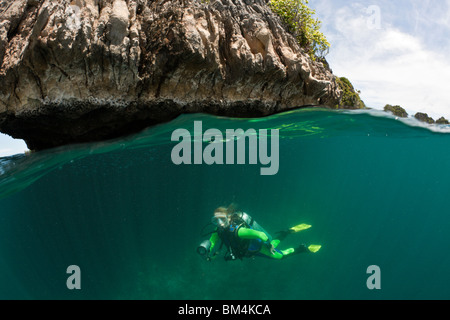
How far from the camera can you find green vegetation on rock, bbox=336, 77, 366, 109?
11.6 metres

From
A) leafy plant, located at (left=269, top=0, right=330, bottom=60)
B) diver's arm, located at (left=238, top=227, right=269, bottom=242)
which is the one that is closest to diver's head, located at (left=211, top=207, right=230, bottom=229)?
diver's arm, located at (left=238, top=227, right=269, bottom=242)

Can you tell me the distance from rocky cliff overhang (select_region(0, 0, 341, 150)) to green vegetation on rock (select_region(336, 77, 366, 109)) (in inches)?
157

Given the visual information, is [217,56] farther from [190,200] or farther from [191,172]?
[190,200]

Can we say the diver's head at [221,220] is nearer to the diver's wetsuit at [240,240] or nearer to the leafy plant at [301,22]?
the diver's wetsuit at [240,240]

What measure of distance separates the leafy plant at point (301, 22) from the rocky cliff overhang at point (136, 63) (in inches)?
40.2

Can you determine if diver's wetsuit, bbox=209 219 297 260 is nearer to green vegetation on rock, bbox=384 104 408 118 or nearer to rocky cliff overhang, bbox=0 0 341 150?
rocky cliff overhang, bbox=0 0 341 150

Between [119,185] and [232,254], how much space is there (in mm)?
17348

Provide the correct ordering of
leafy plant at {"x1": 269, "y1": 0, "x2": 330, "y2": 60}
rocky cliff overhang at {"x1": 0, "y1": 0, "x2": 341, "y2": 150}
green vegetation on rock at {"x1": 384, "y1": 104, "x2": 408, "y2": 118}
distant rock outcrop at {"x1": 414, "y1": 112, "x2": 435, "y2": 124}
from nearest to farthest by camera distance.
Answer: rocky cliff overhang at {"x1": 0, "y1": 0, "x2": 341, "y2": 150}, leafy plant at {"x1": 269, "y1": 0, "x2": 330, "y2": 60}, green vegetation on rock at {"x1": 384, "y1": 104, "x2": 408, "y2": 118}, distant rock outcrop at {"x1": 414, "y1": 112, "x2": 435, "y2": 124}

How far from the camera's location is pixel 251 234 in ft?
30.1

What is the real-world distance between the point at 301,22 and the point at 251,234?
7.74m

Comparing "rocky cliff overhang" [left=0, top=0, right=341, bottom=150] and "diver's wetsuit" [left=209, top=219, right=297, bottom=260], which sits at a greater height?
"rocky cliff overhang" [left=0, top=0, right=341, bottom=150]

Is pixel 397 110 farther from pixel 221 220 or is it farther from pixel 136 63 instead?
pixel 136 63

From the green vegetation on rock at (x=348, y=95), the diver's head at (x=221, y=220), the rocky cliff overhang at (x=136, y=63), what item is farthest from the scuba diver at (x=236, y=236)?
the green vegetation on rock at (x=348, y=95)

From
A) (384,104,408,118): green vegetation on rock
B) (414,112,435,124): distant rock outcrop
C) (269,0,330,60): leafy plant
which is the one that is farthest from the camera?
(414,112,435,124): distant rock outcrop
